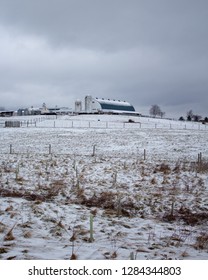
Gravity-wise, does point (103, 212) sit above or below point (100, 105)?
below

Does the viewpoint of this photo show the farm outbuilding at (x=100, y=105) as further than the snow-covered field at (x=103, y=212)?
Yes

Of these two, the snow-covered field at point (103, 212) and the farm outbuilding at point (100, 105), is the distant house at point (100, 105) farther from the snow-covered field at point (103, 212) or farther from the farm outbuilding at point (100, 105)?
the snow-covered field at point (103, 212)

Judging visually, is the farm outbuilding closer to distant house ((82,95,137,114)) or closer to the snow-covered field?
distant house ((82,95,137,114))

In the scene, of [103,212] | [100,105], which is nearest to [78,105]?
[100,105]

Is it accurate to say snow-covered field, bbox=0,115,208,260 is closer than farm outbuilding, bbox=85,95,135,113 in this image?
Yes

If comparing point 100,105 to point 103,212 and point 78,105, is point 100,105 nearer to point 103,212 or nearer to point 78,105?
point 78,105

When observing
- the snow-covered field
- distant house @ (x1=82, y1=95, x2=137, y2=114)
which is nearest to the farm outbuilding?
distant house @ (x1=82, y1=95, x2=137, y2=114)

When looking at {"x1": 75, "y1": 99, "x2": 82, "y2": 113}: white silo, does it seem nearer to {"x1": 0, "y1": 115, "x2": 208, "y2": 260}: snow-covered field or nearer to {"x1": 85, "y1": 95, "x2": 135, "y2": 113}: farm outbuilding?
{"x1": 85, "y1": 95, "x2": 135, "y2": 113}: farm outbuilding

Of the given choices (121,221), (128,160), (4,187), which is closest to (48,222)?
(121,221)

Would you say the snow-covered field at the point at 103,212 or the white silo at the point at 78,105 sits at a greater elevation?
the white silo at the point at 78,105

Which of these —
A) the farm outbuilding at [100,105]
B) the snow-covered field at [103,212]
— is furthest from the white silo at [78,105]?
the snow-covered field at [103,212]

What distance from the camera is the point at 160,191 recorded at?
1414 centimetres

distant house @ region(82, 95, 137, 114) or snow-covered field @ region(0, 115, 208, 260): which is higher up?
distant house @ region(82, 95, 137, 114)
